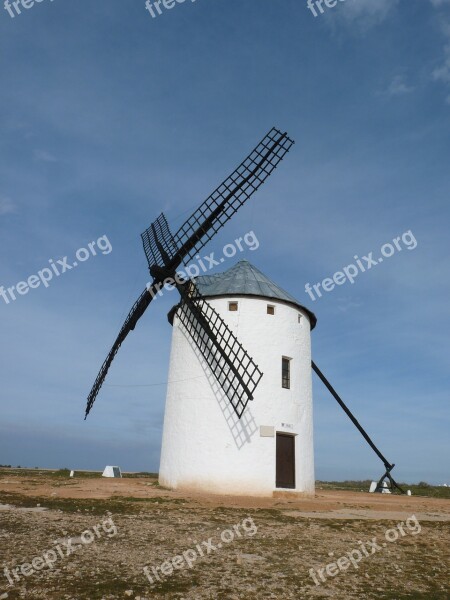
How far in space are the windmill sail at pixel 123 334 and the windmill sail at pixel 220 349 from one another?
2.46 meters

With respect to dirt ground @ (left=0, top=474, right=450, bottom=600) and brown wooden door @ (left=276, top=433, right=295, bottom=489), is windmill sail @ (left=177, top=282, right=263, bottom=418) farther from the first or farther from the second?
dirt ground @ (left=0, top=474, right=450, bottom=600)

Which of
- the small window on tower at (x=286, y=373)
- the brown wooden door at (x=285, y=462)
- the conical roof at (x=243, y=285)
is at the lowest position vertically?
the brown wooden door at (x=285, y=462)

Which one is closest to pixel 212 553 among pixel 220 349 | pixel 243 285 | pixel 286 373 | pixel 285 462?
pixel 220 349

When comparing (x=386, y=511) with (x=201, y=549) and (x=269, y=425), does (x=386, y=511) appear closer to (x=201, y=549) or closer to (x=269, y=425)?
(x=269, y=425)

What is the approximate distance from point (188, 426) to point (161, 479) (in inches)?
129

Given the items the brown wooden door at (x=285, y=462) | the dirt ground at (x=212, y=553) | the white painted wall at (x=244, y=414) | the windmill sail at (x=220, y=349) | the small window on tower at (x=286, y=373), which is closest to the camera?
the dirt ground at (x=212, y=553)

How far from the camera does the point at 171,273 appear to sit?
2214 centimetres

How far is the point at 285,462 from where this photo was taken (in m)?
19.9

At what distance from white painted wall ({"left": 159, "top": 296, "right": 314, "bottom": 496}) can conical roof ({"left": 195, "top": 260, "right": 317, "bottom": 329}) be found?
335 mm

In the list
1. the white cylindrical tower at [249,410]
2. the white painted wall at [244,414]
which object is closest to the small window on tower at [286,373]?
the white cylindrical tower at [249,410]

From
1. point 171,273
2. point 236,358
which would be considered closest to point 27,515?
point 236,358

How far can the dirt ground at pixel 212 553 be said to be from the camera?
6137mm

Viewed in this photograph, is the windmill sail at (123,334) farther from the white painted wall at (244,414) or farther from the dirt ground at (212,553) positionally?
the dirt ground at (212,553)

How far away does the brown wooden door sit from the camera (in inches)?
775
